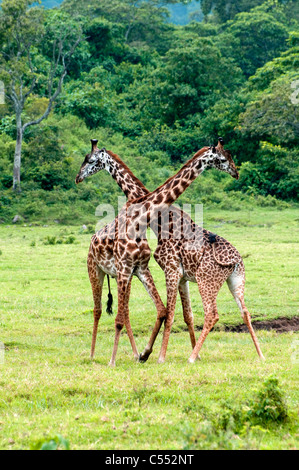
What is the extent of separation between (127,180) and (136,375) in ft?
9.75

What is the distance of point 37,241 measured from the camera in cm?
2008

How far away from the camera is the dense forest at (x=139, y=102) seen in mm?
25141

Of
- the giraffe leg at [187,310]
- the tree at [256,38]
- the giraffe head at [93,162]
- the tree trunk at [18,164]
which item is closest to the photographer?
the giraffe leg at [187,310]

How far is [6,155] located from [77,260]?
12.6 m

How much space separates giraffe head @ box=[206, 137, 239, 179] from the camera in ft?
25.8

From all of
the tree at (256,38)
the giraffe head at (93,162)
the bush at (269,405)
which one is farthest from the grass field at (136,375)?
the tree at (256,38)

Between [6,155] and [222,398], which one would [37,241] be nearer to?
[6,155]

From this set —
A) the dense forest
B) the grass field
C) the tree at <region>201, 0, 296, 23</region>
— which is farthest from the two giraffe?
the tree at <region>201, 0, 296, 23</region>

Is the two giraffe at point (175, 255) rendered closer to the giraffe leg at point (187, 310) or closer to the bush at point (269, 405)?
the giraffe leg at point (187, 310)

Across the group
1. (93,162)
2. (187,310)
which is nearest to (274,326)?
(187,310)

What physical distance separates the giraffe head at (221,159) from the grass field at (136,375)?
2.41 metres

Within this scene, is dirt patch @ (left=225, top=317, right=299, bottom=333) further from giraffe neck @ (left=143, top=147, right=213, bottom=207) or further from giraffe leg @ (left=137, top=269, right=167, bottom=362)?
giraffe neck @ (left=143, top=147, right=213, bottom=207)

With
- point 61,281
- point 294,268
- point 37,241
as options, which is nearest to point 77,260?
point 61,281

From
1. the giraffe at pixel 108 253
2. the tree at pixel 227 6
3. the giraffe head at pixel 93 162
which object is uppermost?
the tree at pixel 227 6
